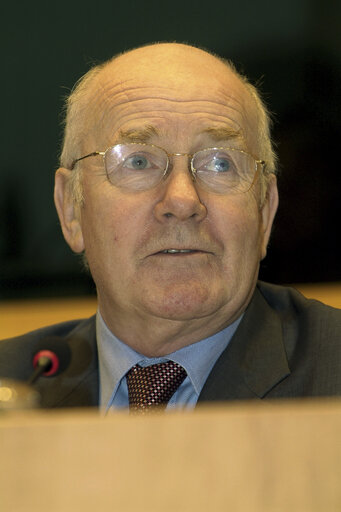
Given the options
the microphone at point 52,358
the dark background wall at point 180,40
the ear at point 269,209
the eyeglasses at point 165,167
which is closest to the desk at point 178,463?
the microphone at point 52,358

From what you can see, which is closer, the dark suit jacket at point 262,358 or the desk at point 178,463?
the desk at point 178,463

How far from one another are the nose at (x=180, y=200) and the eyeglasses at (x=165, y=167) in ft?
0.08

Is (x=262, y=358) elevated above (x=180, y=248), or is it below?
below

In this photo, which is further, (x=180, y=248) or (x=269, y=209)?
(x=269, y=209)

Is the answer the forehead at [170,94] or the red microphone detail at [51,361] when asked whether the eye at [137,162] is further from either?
the red microphone detail at [51,361]

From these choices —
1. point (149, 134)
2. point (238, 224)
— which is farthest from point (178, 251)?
point (149, 134)

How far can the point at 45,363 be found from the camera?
51.8 inches

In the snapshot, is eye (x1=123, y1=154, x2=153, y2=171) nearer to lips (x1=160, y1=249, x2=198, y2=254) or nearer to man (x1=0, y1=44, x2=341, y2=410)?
man (x1=0, y1=44, x2=341, y2=410)

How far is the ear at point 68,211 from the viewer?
1853 millimetres

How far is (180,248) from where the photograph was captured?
1.56 metres

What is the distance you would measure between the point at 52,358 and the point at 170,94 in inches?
27.4

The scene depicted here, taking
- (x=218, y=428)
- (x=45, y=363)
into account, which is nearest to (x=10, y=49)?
(x=45, y=363)

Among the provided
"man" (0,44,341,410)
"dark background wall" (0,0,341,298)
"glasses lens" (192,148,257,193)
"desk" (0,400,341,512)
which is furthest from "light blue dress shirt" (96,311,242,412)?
"desk" (0,400,341,512)

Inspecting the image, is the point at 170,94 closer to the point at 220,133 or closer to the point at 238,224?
the point at 220,133
